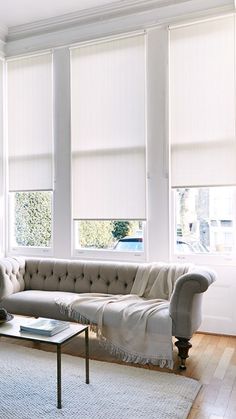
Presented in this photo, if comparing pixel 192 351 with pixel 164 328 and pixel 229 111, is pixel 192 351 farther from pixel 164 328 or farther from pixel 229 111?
pixel 229 111

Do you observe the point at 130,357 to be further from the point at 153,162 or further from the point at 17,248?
the point at 17,248

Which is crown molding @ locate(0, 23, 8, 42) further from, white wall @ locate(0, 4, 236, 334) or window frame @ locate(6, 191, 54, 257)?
window frame @ locate(6, 191, 54, 257)

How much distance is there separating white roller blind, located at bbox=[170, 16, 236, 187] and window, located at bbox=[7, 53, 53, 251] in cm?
171

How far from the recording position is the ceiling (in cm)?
436

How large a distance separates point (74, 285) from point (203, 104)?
2.41 m

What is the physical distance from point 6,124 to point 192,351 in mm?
3789

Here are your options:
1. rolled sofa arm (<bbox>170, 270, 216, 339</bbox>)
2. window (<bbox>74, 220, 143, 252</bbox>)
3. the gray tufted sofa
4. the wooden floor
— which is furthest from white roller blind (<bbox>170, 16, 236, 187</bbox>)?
the wooden floor

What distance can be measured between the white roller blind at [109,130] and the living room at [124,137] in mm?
14

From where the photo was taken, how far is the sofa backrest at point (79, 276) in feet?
12.6

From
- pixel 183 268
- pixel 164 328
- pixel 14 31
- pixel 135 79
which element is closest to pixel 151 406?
pixel 164 328

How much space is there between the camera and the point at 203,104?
4035mm

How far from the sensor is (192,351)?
3465 mm

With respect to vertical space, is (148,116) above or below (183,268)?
above

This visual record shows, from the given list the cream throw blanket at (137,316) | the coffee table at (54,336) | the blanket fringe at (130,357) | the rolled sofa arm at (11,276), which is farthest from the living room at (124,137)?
the coffee table at (54,336)
